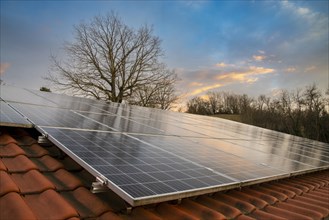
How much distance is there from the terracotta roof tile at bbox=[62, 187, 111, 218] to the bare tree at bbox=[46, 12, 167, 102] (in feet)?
106

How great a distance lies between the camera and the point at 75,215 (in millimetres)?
2457

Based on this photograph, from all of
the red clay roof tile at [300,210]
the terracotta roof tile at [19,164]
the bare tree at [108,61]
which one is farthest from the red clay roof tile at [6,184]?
the bare tree at [108,61]

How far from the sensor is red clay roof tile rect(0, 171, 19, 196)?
2662 mm

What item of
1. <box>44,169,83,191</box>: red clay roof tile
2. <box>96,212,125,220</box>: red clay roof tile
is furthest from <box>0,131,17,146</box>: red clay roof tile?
<box>96,212,125,220</box>: red clay roof tile

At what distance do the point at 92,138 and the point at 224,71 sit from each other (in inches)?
1337

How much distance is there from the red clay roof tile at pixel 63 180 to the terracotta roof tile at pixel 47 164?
0.30 ft

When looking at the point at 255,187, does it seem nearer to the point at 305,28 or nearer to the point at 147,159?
the point at 147,159

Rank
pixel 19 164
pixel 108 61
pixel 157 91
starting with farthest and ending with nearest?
pixel 157 91 < pixel 108 61 < pixel 19 164

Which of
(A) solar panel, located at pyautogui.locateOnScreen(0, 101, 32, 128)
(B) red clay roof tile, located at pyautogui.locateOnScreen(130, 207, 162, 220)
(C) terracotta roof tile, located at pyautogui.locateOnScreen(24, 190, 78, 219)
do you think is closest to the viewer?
(C) terracotta roof tile, located at pyautogui.locateOnScreen(24, 190, 78, 219)

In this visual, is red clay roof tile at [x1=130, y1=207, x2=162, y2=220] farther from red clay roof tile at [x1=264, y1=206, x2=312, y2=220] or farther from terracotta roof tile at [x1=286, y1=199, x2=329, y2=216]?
terracotta roof tile at [x1=286, y1=199, x2=329, y2=216]

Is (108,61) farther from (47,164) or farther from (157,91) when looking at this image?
(47,164)

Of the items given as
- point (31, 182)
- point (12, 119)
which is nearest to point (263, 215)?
point (31, 182)

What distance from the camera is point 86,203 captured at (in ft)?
9.48

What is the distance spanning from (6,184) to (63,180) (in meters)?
0.67
